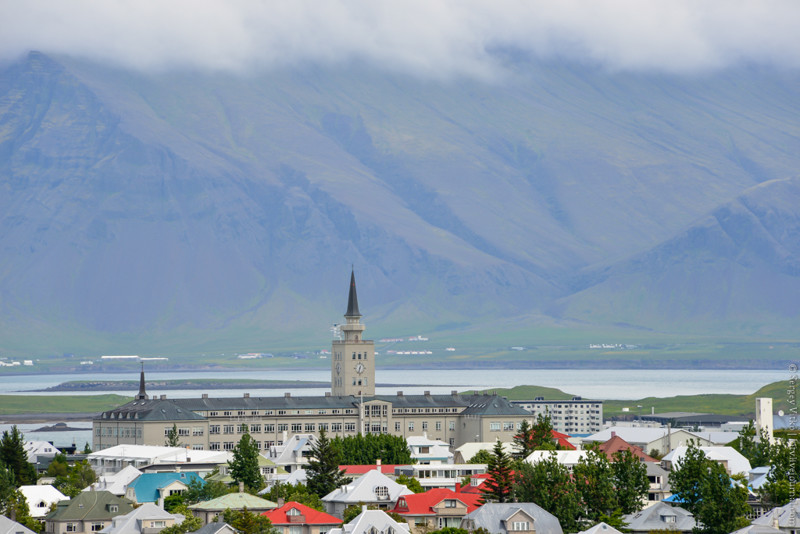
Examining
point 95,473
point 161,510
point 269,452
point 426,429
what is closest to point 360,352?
point 426,429

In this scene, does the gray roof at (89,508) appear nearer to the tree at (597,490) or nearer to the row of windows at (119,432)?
the tree at (597,490)

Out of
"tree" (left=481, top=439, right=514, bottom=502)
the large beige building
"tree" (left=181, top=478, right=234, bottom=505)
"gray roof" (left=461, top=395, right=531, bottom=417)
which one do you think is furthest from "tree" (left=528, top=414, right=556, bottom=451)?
"gray roof" (left=461, top=395, right=531, bottom=417)

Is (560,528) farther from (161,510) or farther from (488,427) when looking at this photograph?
(488,427)

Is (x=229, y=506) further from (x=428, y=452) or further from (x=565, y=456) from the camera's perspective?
(x=428, y=452)

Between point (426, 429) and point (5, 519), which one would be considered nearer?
point (5, 519)

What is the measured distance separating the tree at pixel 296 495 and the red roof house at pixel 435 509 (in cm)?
605

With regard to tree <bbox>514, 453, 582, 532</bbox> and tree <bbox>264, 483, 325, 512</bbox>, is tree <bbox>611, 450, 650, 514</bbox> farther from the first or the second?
tree <bbox>264, 483, 325, 512</bbox>

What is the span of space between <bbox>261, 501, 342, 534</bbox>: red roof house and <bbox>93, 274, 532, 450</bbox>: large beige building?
6608 centimetres

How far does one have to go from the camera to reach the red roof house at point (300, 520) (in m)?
95.4

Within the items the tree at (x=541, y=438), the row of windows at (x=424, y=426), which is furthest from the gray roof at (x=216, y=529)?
the row of windows at (x=424, y=426)

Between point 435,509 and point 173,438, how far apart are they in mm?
59104

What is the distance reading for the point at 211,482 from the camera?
113 metres

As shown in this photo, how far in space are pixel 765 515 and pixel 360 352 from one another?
103 m

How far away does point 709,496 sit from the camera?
9256 centimetres
